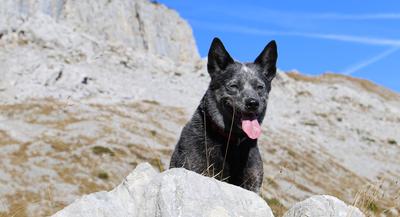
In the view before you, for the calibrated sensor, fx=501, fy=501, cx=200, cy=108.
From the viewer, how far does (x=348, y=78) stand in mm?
136750

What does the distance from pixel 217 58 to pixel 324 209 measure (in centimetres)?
389

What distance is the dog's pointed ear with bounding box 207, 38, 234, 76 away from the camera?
927 cm

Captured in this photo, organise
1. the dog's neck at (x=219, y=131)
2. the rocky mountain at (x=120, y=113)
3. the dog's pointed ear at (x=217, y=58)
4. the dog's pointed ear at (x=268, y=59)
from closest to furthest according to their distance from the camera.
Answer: the dog's neck at (x=219, y=131)
the dog's pointed ear at (x=217, y=58)
the dog's pointed ear at (x=268, y=59)
the rocky mountain at (x=120, y=113)

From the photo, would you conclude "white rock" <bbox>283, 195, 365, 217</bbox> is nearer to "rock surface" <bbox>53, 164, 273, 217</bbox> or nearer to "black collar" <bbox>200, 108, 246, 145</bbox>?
"rock surface" <bbox>53, 164, 273, 217</bbox>

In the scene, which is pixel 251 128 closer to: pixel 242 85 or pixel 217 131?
pixel 217 131

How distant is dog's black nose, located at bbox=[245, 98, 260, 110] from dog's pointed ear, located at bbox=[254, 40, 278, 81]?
111cm

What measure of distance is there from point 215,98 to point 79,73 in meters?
68.8

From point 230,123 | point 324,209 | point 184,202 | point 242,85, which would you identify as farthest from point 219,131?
point 184,202

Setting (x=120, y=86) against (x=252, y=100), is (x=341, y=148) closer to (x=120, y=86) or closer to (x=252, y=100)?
(x=120, y=86)

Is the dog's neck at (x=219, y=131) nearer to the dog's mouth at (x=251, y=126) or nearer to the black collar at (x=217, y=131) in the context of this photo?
the black collar at (x=217, y=131)

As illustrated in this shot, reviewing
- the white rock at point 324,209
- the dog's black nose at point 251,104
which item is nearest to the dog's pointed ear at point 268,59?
the dog's black nose at point 251,104

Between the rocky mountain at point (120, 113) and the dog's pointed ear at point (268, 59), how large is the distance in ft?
84.0

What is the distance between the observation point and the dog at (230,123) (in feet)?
28.3

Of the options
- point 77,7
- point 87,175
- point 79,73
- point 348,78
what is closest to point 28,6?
point 77,7
